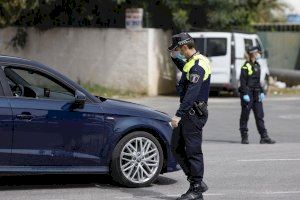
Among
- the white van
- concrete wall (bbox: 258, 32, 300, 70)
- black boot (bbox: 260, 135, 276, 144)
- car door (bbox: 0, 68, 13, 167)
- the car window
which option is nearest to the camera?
car door (bbox: 0, 68, 13, 167)

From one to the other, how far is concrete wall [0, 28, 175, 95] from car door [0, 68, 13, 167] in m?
17.5

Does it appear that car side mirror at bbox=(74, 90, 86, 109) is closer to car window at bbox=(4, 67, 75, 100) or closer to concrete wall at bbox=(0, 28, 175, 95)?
car window at bbox=(4, 67, 75, 100)

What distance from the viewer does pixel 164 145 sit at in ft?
31.7

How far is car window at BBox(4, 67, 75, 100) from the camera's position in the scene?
923cm

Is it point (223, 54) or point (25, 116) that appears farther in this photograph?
point (223, 54)

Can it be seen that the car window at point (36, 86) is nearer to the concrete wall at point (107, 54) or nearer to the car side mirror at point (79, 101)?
the car side mirror at point (79, 101)

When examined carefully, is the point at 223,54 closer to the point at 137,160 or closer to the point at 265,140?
the point at 265,140

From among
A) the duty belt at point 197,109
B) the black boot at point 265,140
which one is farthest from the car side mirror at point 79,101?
the black boot at point 265,140

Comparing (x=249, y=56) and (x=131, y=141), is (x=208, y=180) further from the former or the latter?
(x=249, y=56)

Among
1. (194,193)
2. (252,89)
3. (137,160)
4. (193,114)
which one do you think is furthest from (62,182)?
(252,89)

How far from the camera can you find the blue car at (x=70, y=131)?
348 inches

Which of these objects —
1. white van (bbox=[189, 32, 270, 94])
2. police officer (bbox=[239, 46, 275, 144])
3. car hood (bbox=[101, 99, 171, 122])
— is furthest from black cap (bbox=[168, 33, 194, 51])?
white van (bbox=[189, 32, 270, 94])

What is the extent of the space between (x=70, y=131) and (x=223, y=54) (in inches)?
693

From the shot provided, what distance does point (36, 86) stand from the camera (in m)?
9.32
